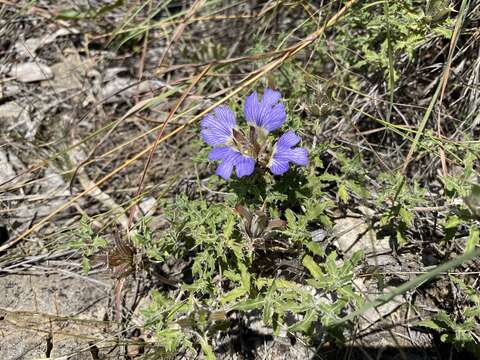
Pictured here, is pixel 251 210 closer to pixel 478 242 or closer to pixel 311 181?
pixel 311 181

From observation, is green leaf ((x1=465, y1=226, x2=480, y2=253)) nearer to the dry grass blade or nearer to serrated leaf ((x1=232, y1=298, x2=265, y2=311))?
serrated leaf ((x1=232, y1=298, x2=265, y2=311))

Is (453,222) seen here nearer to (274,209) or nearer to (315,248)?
(315,248)

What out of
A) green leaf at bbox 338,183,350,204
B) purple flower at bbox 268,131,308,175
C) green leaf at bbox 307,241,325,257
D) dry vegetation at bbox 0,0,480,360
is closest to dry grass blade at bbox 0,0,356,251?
dry vegetation at bbox 0,0,480,360

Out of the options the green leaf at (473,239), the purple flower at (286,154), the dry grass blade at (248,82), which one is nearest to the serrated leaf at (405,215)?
the green leaf at (473,239)

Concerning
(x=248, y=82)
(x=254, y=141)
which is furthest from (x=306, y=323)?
(x=248, y=82)

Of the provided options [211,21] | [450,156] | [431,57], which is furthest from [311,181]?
[211,21]

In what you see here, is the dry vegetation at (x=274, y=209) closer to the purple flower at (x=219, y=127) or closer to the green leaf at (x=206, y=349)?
the green leaf at (x=206, y=349)
